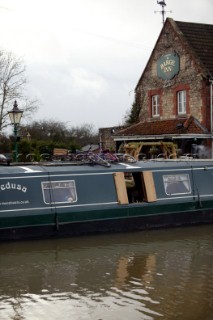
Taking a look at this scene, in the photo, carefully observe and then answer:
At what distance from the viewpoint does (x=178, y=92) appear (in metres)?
24.7

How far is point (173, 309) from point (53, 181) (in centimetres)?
530

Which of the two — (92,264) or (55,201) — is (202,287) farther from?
(55,201)

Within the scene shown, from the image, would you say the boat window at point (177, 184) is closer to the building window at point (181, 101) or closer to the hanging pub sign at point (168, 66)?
the building window at point (181, 101)

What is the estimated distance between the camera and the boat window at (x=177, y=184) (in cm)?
1284

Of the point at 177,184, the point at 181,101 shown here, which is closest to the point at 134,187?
the point at 177,184

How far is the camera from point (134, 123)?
27656mm

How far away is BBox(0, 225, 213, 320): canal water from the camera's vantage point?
685 centimetres

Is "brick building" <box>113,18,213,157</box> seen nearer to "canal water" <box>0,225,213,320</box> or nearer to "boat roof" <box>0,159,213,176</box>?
"boat roof" <box>0,159,213,176</box>

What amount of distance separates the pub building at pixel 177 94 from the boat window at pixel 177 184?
25.3ft

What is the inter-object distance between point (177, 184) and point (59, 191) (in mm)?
3241

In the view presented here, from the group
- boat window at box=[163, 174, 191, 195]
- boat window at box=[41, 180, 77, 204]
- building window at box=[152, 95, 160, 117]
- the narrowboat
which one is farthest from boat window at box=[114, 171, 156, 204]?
building window at box=[152, 95, 160, 117]

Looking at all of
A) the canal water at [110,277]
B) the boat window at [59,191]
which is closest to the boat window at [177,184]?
the canal water at [110,277]

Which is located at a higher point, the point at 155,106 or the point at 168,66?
the point at 168,66

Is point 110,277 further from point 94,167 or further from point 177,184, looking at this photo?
point 177,184
